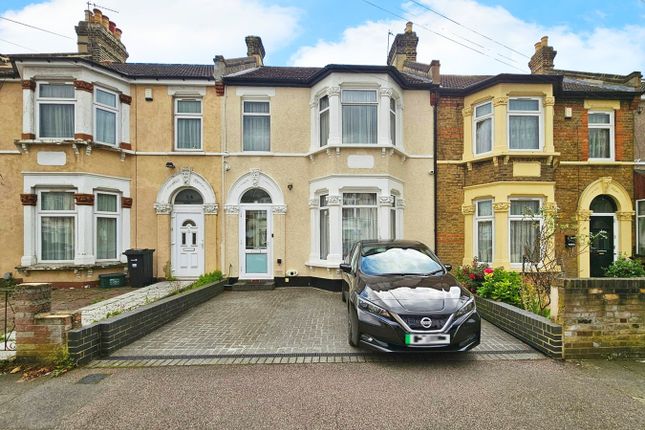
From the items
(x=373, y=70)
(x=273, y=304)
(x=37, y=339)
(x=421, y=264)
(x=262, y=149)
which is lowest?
(x=273, y=304)

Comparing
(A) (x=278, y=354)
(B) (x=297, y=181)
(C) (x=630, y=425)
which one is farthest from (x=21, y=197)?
(C) (x=630, y=425)

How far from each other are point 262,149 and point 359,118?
10.9 feet

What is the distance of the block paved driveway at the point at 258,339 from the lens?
456 centimetres

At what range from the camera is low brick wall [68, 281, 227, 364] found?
13.9ft

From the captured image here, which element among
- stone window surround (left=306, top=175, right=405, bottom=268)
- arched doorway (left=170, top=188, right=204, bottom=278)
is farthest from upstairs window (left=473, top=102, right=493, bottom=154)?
arched doorway (left=170, top=188, right=204, bottom=278)

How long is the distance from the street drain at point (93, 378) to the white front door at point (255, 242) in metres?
6.24

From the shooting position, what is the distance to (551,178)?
32.5 ft

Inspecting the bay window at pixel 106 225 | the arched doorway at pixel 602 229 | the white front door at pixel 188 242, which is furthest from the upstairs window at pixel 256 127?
the arched doorway at pixel 602 229

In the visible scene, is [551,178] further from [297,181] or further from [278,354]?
[278,354]

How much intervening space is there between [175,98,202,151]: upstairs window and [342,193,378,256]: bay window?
17.3ft

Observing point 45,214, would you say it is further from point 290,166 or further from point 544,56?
point 544,56

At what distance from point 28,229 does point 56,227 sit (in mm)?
668

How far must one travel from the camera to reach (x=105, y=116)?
9844 millimetres

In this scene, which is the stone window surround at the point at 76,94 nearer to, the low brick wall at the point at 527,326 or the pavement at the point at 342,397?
the pavement at the point at 342,397
